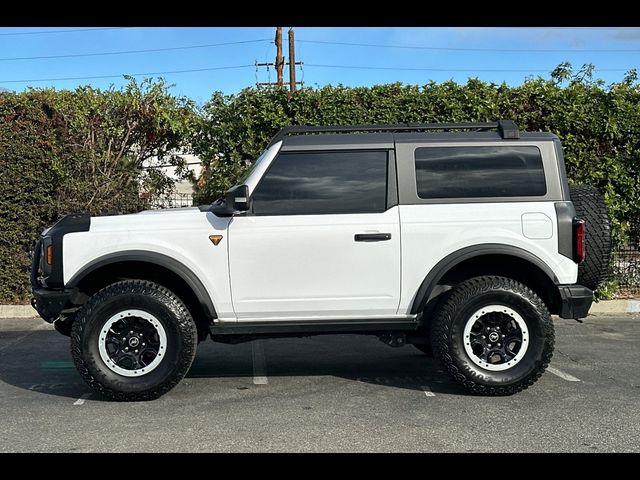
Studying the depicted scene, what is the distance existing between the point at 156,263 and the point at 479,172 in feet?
8.65

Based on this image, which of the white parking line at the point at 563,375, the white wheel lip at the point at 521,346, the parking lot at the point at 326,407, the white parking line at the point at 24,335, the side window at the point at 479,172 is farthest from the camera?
the white parking line at the point at 24,335

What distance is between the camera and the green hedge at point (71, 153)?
31.0 feet

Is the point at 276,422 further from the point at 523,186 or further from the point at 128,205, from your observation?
the point at 128,205

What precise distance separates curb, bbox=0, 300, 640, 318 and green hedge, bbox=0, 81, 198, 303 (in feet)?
0.75

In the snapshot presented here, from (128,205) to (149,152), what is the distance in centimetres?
86

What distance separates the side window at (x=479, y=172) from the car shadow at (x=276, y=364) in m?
1.62

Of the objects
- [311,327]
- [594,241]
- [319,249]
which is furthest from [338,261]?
[594,241]

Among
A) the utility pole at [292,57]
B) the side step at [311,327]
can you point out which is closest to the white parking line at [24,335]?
the side step at [311,327]

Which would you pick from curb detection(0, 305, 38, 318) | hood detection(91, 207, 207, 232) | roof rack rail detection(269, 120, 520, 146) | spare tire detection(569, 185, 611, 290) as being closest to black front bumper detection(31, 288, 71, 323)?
hood detection(91, 207, 207, 232)

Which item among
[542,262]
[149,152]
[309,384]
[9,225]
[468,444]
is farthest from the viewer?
[149,152]

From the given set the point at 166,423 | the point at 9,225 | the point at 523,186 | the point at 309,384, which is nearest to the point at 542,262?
the point at 523,186

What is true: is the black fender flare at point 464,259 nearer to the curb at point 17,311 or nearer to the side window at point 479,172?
the side window at point 479,172
